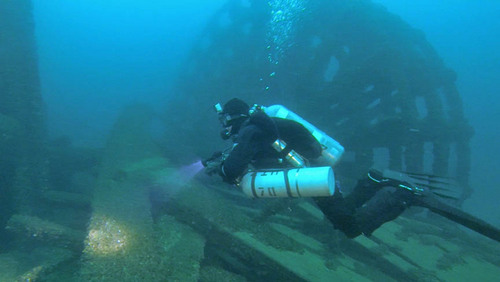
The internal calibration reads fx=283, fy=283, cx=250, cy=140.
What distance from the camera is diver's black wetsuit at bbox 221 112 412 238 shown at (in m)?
3.37

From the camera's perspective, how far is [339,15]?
35.3 feet

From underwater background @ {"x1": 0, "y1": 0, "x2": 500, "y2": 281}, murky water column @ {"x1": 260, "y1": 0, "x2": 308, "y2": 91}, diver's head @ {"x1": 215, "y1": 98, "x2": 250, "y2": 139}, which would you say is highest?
murky water column @ {"x1": 260, "y1": 0, "x2": 308, "y2": 91}

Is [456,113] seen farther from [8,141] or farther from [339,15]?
[8,141]

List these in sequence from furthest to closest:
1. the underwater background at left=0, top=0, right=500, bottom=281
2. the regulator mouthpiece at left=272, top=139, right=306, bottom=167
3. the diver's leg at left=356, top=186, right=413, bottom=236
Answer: the underwater background at left=0, top=0, right=500, bottom=281 → the regulator mouthpiece at left=272, top=139, right=306, bottom=167 → the diver's leg at left=356, top=186, right=413, bottom=236

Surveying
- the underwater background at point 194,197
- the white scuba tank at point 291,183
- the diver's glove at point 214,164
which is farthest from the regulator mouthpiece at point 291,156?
the underwater background at point 194,197

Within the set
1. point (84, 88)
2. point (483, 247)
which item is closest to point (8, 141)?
point (483, 247)

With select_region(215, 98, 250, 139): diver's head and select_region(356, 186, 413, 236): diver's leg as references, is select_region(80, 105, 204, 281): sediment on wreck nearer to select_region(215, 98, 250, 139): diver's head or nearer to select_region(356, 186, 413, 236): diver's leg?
select_region(215, 98, 250, 139): diver's head

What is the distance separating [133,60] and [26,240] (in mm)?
97546

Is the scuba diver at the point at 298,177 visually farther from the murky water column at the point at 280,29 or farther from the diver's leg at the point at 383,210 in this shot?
the murky water column at the point at 280,29

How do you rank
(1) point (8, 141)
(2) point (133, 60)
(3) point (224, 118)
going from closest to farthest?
(3) point (224, 118), (1) point (8, 141), (2) point (133, 60)

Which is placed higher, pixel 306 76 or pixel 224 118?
pixel 306 76

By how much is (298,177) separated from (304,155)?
787 millimetres

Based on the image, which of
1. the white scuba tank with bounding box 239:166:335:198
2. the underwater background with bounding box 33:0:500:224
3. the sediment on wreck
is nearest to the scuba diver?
the white scuba tank with bounding box 239:166:335:198

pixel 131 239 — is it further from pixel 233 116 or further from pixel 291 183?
pixel 291 183
